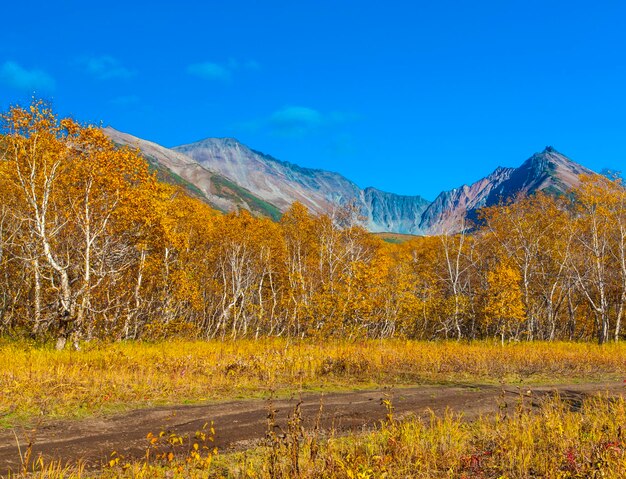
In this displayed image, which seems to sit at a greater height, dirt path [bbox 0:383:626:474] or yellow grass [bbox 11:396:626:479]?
yellow grass [bbox 11:396:626:479]

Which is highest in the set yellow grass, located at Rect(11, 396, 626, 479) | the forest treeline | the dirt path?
the forest treeline

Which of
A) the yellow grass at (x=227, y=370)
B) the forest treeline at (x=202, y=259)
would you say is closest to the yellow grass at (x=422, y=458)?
the yellow grass at (x=227, y=370)

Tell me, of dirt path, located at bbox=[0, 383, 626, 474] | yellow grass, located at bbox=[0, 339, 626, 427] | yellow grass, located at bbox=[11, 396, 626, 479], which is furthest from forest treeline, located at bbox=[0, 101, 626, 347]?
Result: yellow grass, located at bbox=[11, 396, 626, 479]

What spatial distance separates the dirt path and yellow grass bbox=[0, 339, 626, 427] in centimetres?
114

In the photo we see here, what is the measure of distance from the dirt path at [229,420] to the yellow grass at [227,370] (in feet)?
3.75

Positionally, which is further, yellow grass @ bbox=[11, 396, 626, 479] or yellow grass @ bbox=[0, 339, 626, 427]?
yellow grass @ bbox=[0, 339, 626, 427]

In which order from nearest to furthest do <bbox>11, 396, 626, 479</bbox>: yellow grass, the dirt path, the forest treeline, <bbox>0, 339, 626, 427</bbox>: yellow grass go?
<bbox>11, 396, 626, 479</bbox>: yellow grass → the dirt path → <bbox>0, 339, 626, 427</bbox>: yellow grass → the forest treeline

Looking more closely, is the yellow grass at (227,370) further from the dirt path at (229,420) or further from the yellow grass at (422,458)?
the yellow grass at (422,458)

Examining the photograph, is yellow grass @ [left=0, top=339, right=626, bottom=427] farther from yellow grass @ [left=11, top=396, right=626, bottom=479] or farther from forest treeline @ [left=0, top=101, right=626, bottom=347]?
yellow grass @ [left=11, top=396, right=626, bottom=479]

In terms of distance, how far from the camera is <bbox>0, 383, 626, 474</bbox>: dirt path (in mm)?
9672

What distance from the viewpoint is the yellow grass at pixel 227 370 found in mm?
13914

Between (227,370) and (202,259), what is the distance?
22.8 m

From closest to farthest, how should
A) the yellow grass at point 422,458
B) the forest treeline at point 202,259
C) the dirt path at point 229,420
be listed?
the yellow grass at point 422,458, the dirt path at point 229,420, the forest treeline at point 202,259

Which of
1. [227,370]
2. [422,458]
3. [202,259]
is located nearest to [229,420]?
[422,458]
